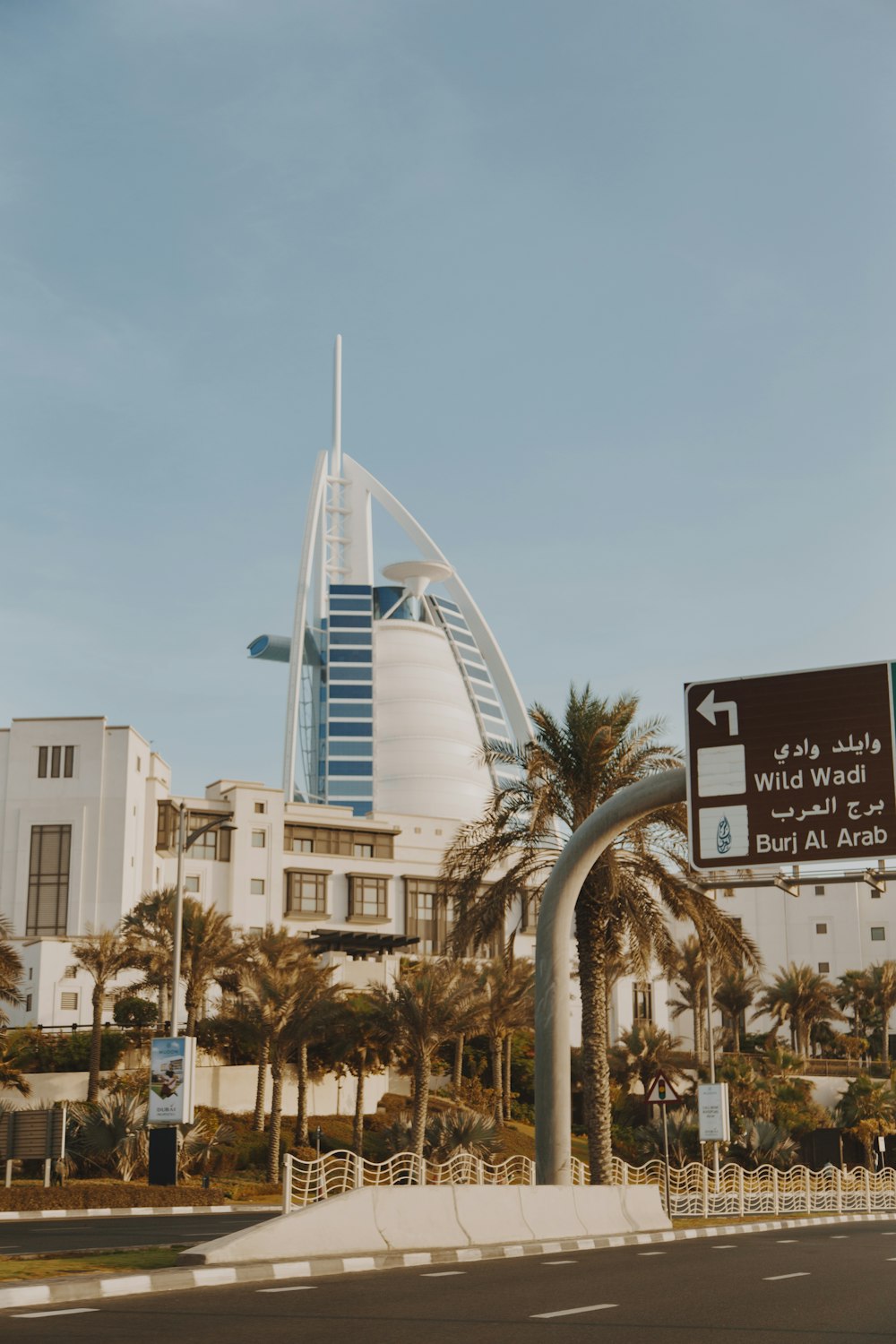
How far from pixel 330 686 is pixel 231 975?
92621 mm

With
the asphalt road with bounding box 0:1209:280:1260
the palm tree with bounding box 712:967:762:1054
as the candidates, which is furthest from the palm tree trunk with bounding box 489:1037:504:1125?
the asphalt road with bounding box 0:1209:280:1260

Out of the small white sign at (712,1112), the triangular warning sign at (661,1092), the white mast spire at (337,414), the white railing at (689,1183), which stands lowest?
the white railing at (689,1183)

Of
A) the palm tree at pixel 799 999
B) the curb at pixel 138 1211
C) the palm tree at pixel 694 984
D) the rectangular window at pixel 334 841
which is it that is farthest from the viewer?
the palm tree at pixel 799 999

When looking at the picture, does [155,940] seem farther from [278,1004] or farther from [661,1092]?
[661,1092]

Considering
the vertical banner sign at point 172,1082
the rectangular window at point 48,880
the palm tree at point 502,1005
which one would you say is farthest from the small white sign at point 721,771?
the rectangular window at point 48,880

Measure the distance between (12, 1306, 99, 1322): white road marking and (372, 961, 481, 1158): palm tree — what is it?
126 ft

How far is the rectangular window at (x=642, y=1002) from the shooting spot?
86938 millimetres

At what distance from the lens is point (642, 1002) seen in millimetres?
87875

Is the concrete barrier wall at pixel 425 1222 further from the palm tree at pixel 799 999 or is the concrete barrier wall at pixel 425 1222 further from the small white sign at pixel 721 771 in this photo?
the palm tree at pixel 799 999

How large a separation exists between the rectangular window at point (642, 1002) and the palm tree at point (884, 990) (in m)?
14.7

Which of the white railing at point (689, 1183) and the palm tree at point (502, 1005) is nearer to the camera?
the white railing at point (689, 1183)

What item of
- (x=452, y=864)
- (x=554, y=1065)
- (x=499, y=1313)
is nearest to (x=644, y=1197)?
(x=554, y=1065)

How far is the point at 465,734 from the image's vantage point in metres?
147

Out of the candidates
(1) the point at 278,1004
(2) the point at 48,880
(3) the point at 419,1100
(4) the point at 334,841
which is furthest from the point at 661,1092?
(4) the point at 334,841
